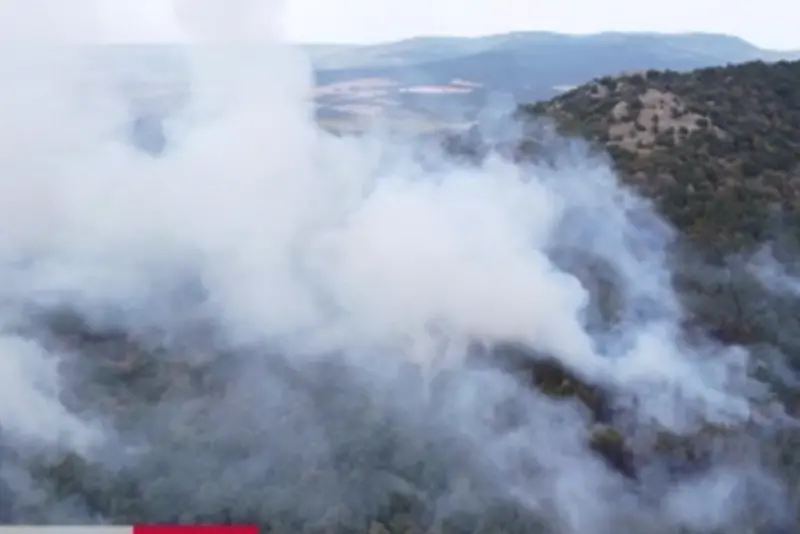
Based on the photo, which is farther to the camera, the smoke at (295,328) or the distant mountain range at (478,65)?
the distant mountain range at (478,65)

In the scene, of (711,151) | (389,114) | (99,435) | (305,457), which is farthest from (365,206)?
(711,151)

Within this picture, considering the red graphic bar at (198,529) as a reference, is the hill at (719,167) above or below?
above

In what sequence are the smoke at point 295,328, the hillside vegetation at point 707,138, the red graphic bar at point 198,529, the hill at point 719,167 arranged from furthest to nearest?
1. the hillside vegetation at point 707,138
2. the hill at point 719,167
3. the smoke at point 295,328
4. the red graphic bar at point 198,529

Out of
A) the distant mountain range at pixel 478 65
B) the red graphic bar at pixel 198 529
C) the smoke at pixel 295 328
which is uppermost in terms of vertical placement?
the distant mountain range at pixel 478 65

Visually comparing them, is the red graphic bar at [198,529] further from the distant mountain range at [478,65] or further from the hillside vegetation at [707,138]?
the hillside vegetation at [707,138]

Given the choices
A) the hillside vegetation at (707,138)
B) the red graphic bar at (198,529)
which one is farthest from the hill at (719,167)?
the red graphic bar at (198,529)

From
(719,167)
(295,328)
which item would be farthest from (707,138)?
(295,328)
